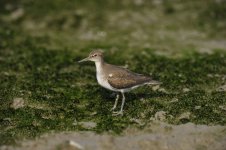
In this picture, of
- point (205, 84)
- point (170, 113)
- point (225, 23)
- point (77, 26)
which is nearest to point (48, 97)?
point (170, 113)

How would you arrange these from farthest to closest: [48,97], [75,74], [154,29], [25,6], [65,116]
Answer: [25,6]
[154,29]
[75,74]
[48,97]
[65,116]

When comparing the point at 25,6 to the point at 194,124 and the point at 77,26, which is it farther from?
the point at 194,124

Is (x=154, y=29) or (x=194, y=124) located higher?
(x=154, y=29)

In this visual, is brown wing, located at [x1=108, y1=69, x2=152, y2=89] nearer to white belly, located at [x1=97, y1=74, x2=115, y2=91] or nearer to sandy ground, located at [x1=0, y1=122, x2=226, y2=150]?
white belly, located at [x1=97, y1=74, x2=115, y2=91]

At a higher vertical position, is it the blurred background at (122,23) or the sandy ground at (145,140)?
the blurred background at (122,23)

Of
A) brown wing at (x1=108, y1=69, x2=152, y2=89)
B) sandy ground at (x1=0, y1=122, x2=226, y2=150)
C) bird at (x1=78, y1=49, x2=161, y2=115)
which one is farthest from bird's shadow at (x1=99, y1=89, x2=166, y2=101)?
sandy ground at (x1=0, y1=122, x2=226, y2=150)

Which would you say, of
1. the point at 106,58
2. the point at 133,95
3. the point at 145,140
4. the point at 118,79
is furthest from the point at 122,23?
the point at 145,140

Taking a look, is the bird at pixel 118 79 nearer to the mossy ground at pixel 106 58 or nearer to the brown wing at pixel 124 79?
the brown wing at pixel 124 79

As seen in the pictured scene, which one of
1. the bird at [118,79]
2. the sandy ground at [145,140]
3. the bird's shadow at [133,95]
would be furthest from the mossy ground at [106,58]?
the bird at [118,79]
